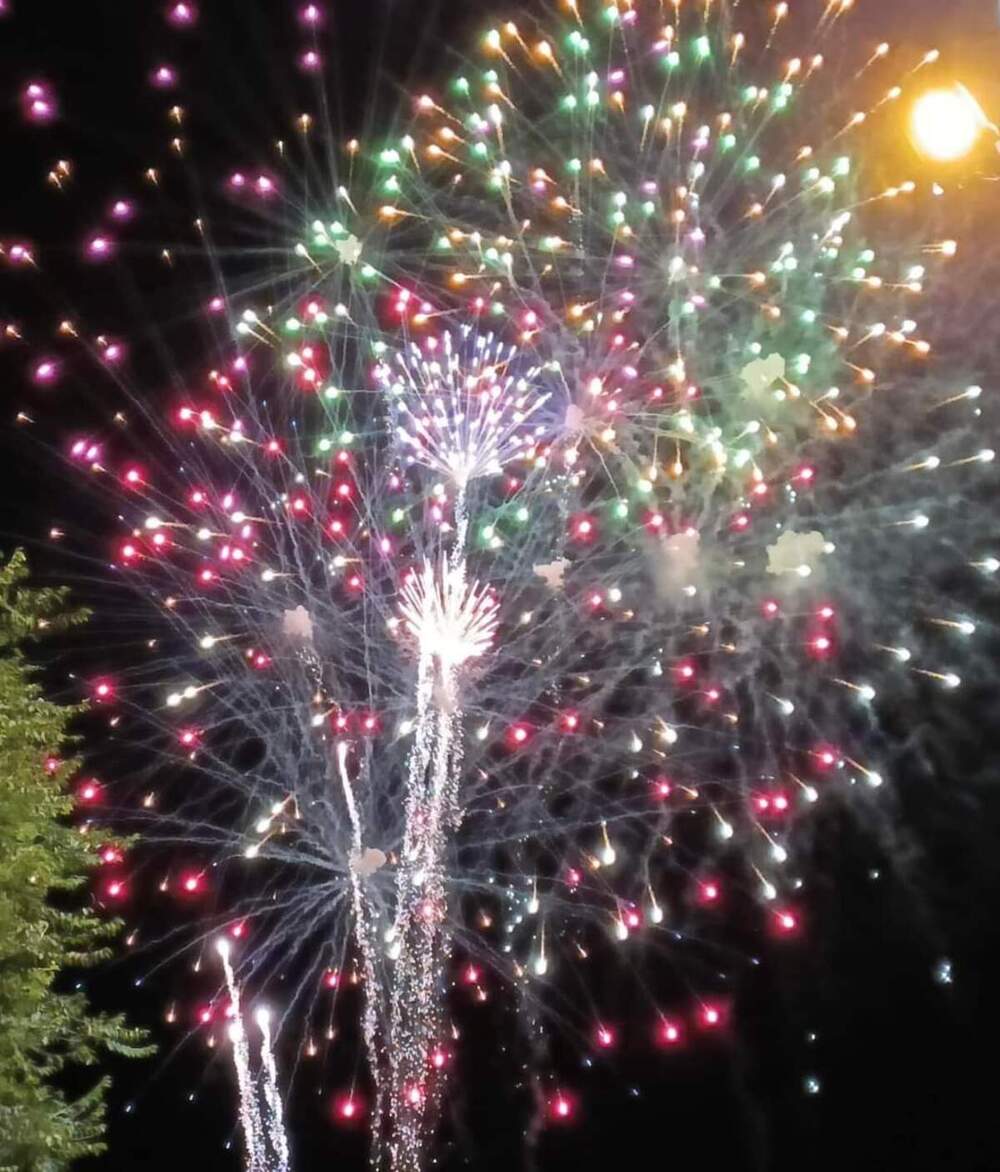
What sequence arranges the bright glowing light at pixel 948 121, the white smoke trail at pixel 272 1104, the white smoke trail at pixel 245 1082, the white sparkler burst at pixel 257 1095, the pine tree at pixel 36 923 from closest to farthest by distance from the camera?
the bright glowing light at pixel 948 121
the pine tree at pixel 36 923
the white smoke trail at pixel 245 1082
the white sparkler burst at pixel 257 1095
the white smoke trail at pixel 272 1104

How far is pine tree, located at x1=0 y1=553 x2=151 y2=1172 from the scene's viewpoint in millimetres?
9664

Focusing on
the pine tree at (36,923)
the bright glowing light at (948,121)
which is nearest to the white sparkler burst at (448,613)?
the pine tree at (36,923)

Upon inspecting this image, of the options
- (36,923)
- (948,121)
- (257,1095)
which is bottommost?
(948,121)

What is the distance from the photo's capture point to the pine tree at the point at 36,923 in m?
9.66

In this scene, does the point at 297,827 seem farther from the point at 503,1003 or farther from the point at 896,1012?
the point at 896,1012

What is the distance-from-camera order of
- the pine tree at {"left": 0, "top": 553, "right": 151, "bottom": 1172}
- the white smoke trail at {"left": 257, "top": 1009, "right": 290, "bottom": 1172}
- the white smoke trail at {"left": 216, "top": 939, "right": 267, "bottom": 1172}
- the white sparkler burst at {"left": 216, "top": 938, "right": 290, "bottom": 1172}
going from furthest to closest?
the white smoke trail at {"left": 257, "top": 1009, "right": 290, "bottom": 1172}
the white sparkler burst at {"left": 216, "top": 938, "right": 290, "bottom": 1172}
the white smoke trail at {"left": 216, "top": 939, "right": 267, "bottom": 1172}
the pine tree at {"left": 0, "top": 553, "right": 151, "bottom": 1172}

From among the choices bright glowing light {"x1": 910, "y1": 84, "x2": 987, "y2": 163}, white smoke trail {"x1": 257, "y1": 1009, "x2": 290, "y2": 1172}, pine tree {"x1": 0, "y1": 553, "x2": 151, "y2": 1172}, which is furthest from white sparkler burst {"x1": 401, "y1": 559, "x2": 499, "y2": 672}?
bright glowing light {"x1": 910, "y1": 84, "x2": 987, "y2": 163}

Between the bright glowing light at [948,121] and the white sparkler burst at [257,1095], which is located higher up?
the white sparkler burst at [257,1095]

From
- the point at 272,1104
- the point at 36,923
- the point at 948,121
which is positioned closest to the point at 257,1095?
the point at 272,1104

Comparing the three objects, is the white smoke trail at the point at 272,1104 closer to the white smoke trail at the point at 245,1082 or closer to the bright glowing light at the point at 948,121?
the white smoke trail at the point at 245,1082

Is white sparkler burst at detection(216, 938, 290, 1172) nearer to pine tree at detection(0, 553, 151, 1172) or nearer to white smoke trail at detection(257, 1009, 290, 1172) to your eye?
white smoke trail at detection(257, 1009, 290, 1172)

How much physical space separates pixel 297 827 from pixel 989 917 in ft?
24.0

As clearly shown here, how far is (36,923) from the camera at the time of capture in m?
10.1

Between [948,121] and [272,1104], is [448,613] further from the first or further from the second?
[272,1104]
